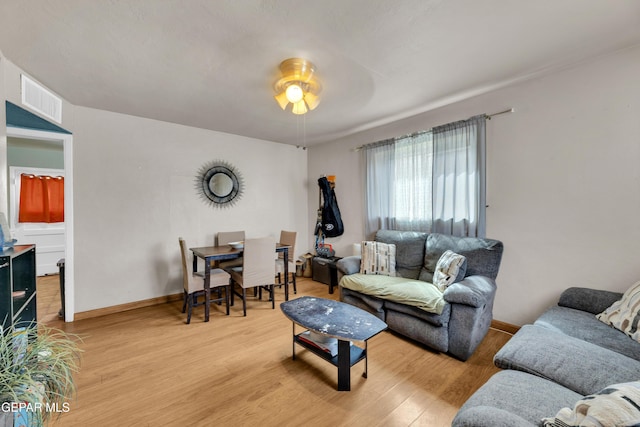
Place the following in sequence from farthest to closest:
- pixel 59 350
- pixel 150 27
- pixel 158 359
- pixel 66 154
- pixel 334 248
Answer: pixel 334 248 → pixel 66 154 → pixel 158 359 → pixel 150 27 → pixel 59 350

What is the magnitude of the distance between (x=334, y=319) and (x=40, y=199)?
5924 mm

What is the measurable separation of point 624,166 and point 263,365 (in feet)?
10.6

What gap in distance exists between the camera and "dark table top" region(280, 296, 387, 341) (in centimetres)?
171

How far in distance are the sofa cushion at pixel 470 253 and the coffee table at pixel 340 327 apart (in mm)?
1225

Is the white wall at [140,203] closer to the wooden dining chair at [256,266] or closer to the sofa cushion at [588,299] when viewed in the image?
the wooden dining chair at [256,266]

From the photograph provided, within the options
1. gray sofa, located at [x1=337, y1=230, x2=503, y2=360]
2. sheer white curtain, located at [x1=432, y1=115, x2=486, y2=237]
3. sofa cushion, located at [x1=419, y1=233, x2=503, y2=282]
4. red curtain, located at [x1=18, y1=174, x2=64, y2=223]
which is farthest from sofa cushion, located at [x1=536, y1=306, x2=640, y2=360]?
red curtain, located at [x1=18, y1=174, x2=64, y2=223]

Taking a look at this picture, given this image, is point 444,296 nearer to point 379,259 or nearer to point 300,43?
point 379,259

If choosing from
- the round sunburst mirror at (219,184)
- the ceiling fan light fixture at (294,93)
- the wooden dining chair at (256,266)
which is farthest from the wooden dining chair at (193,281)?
the ceiling fan light fixture at (294,93)

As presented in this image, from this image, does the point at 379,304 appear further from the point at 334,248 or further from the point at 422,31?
the point at 422,31

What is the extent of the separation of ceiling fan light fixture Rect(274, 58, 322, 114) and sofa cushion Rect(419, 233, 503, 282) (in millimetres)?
2007

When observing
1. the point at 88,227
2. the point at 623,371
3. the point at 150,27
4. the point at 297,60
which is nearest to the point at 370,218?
the point at 297,60

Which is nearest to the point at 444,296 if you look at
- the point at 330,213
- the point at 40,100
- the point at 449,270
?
the point at 449,270

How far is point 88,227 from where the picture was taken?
3.00 metres

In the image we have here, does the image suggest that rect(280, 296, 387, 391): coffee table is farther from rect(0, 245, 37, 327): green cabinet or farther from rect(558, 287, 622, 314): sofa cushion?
rect(0, 245, 37, 327): green cabinet
